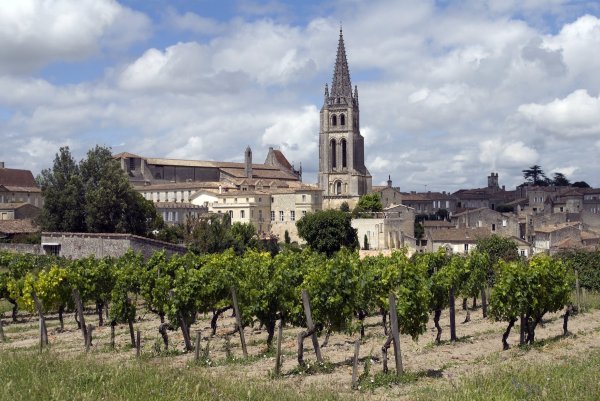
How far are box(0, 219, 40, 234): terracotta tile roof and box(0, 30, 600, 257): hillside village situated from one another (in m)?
0.44

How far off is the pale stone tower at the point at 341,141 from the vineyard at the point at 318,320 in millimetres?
76785

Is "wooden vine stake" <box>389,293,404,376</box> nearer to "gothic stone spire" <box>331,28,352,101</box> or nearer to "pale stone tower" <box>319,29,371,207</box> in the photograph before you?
"pale stone tower" <box>319,29,371,207</box>

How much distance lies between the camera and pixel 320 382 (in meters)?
13.2

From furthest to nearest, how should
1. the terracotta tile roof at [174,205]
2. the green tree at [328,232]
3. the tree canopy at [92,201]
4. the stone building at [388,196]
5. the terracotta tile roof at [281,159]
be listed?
the terracotta tile roof at [281,159] < the stone building at [388,196] < the terracotta tile roof at [174,205] < the green tree at [328,232] < the tree canopy at [92,201]

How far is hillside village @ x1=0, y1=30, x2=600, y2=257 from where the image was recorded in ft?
247

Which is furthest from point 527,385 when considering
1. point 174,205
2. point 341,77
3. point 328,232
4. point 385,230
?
point 341,77

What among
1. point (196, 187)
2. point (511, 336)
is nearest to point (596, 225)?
point (196, 187)

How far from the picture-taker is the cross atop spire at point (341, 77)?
104312 mm

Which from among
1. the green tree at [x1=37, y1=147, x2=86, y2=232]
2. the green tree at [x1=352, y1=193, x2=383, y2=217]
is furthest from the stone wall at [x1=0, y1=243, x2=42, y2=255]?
the green tree at [x1=352, y1=193, x2=383, y2=217]

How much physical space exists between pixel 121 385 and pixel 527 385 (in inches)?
245

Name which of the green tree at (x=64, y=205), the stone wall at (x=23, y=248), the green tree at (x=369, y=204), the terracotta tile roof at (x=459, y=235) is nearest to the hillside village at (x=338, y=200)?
the terracotta tile roof at (x=459, y=235)

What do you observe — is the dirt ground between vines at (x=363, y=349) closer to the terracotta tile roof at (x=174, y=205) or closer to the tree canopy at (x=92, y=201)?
the tree canopy at (x=92, y=201)

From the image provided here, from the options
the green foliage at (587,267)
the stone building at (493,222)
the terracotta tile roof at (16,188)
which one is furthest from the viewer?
the terracotta tile roof at (16,188)

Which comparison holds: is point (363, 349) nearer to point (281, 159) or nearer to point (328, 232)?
point (328, 232)
